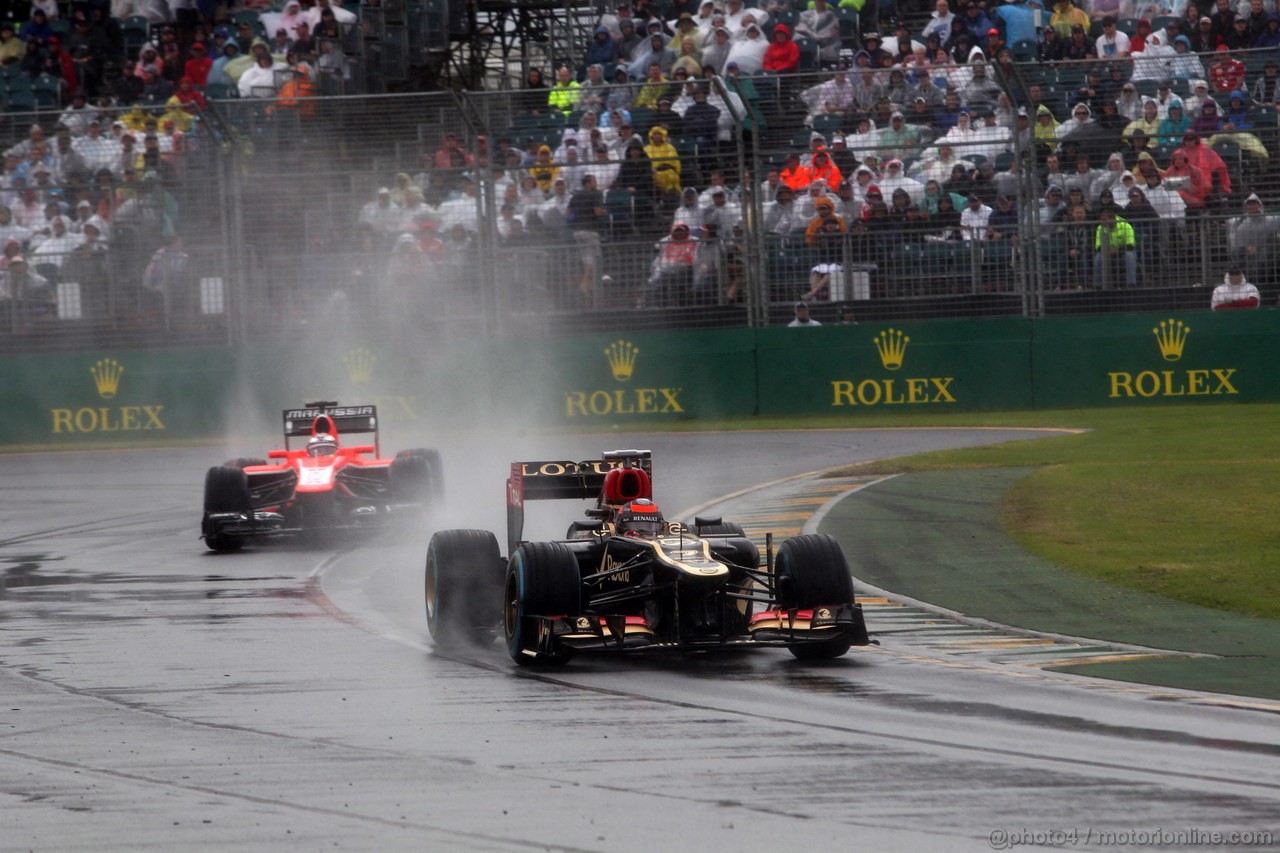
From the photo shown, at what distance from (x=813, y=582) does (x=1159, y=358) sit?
1680 centimetres

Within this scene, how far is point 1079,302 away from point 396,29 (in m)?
14.2

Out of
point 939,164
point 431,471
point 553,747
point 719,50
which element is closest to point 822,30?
point 719,50

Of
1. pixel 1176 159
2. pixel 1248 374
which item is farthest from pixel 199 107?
pixel 1248 374

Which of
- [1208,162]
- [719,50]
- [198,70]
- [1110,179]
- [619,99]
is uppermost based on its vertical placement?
[198,70]

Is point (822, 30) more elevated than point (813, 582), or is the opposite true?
point (822, 30)

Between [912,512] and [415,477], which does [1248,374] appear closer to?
[912,512]

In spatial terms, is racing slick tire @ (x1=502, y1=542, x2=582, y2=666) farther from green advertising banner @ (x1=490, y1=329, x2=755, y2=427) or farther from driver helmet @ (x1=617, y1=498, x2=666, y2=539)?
green advertising banner @ (x1=490, y1=329, x2=755, y2=427)

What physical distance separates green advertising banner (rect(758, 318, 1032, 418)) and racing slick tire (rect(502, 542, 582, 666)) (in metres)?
16.1

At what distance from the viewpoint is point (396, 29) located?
3197 cm

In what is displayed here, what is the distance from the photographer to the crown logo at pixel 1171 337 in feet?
80.1

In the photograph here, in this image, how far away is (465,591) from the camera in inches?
402

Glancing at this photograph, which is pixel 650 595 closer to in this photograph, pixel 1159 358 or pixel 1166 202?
pixel 1166 202

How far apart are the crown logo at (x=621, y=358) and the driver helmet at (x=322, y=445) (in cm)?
935

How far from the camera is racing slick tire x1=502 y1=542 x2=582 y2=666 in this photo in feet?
30.0
